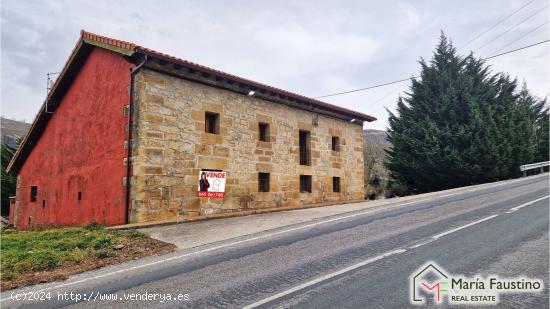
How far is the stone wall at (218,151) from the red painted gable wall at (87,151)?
3.11ft

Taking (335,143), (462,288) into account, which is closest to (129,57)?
(335,143)

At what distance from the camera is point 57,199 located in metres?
15.7

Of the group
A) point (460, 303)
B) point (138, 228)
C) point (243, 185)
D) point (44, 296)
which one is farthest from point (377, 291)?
point (243, 185)

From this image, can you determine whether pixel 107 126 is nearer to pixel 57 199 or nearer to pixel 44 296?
pixel 57 199

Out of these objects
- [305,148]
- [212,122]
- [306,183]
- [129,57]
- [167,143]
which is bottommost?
[306,183]

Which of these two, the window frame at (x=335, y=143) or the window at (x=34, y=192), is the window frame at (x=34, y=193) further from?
the window frame at (x=335, y=143)

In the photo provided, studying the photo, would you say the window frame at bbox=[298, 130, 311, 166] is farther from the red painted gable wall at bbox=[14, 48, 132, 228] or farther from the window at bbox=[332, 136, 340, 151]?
the red painted gable wall at bbox=[14, 48, 132, 228]

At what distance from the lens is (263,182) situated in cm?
1468

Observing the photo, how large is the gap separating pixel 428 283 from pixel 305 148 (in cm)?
1225

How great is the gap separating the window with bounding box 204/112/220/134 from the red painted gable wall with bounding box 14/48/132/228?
2.72m

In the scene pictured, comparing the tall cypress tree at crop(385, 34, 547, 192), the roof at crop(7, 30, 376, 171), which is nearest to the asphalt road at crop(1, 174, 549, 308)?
the roof at crop(7, 30, 376, 171)

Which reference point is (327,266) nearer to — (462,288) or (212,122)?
(462,288)

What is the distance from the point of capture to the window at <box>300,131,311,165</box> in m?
16.5

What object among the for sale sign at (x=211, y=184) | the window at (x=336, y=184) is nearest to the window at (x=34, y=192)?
the for sale sign at (x=211, y=184)
